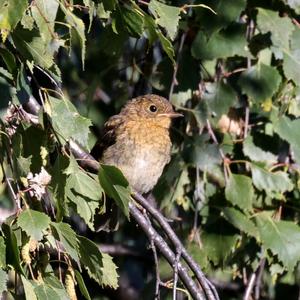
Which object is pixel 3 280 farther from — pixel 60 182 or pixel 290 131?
pixel 290 131

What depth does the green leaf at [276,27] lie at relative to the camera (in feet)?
17.1

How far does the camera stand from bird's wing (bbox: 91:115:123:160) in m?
5.70

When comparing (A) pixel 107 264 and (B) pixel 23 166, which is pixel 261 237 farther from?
(B) pixel 23 166

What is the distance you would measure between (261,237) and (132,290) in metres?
2.05

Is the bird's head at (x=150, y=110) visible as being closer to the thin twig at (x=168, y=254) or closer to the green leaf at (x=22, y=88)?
the thin twig at (x=168, y=254)

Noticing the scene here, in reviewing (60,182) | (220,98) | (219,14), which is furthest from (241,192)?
(60,182)

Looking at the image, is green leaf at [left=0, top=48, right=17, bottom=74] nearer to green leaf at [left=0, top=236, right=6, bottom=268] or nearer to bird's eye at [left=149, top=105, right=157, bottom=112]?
green leaf at [left=0, top=236, right=6, bottom=268]

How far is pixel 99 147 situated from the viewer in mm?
5766

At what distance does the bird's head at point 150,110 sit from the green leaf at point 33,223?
267 cm

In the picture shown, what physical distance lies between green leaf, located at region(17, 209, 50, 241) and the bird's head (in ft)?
8.75

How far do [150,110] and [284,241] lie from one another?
1.20m

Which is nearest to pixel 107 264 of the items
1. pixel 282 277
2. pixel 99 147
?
pixel 99 147

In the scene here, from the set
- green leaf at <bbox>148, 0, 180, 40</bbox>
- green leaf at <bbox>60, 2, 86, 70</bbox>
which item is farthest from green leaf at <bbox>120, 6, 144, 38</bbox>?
green leaf at <bbox>60, 2, 86, 70</bbox>

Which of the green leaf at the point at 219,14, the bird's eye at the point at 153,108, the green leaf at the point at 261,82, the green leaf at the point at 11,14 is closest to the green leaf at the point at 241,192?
the green leaf at the point at 261,82
